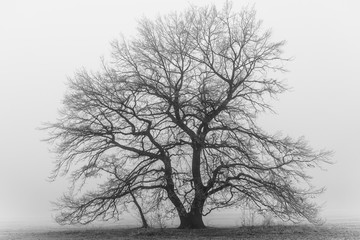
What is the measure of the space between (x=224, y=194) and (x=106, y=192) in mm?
6416

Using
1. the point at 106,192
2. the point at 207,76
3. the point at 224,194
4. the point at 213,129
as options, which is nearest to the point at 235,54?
the point at 207,76

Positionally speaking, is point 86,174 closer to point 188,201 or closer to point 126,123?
point 126,123

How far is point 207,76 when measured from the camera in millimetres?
25703

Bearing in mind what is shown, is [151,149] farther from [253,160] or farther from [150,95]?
[253,160]

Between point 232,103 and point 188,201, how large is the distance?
19.8 feet

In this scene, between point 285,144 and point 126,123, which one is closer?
point 285,144

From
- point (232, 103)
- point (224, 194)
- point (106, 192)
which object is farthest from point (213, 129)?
point (106, 192)

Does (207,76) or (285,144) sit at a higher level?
(207,76)

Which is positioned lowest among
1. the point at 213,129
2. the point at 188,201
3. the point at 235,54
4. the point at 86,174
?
the point at 188,201

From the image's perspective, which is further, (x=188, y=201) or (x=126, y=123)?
(x=126, y=123)

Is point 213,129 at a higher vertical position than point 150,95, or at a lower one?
lower

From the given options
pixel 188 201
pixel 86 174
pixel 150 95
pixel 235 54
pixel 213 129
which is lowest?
pixel 188 201

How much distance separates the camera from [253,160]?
2444cm

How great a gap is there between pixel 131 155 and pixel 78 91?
4.61m
